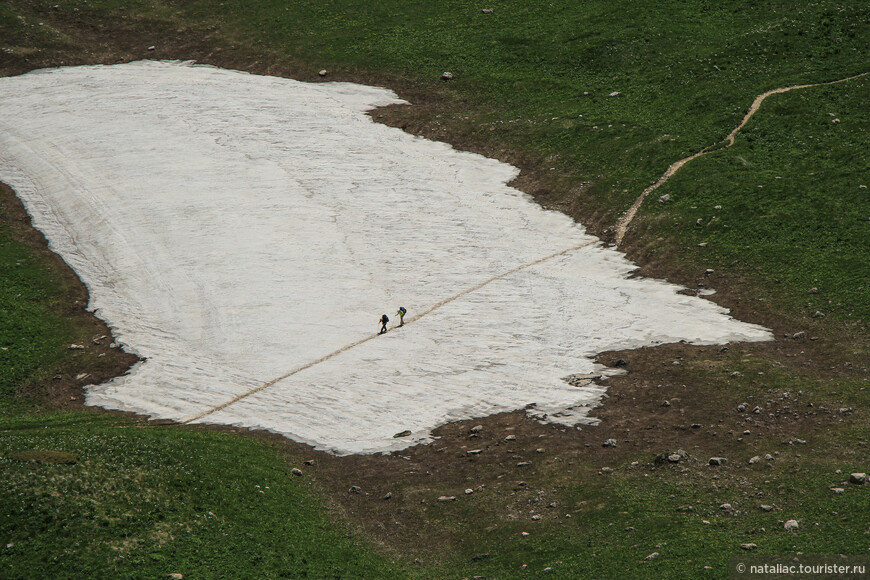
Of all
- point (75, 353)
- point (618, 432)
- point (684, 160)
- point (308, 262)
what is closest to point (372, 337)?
point (308, 262)

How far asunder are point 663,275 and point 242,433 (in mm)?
24038

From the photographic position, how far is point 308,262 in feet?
164

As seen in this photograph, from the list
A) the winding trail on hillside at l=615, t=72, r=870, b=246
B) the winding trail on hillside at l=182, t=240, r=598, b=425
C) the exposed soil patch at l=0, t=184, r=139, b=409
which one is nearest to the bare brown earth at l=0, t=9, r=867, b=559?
the exposed soil patch at l=0, t=184, r=139, b=409

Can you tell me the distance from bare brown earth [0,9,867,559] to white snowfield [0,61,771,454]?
4.26ft

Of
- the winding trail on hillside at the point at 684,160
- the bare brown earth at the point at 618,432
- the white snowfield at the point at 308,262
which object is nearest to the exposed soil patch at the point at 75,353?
the bare brown earth at the point at 618,432

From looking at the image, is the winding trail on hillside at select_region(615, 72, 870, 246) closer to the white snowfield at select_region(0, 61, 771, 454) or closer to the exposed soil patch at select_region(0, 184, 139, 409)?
the white snowfield at select_region(0, 61, 771, 454)

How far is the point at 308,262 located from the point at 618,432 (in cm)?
2476

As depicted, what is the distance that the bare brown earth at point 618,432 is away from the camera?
28.9 metres

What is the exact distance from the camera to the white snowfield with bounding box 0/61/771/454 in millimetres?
38500

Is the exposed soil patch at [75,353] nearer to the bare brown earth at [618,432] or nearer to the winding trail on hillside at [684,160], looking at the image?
the bare brown earth at [618,432]

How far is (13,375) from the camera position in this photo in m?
40.4

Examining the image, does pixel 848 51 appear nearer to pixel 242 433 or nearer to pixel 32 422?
pixel 242 433

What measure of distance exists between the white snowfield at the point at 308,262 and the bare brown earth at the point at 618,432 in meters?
1.30

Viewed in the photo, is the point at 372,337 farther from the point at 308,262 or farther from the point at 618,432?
the point at 618,432
